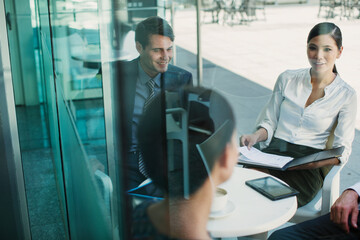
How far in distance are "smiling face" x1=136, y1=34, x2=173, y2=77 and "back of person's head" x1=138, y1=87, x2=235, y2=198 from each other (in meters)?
0.06

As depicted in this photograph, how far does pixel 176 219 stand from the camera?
0.72m

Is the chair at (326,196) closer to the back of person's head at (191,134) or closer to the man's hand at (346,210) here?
the man's hand at (346,210)

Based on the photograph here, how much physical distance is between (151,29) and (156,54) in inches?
1.7

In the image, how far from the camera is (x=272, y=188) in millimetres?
1683

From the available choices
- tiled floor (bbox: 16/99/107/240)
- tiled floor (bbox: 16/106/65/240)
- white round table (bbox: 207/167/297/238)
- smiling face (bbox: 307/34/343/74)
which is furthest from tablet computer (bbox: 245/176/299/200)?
tiled floor (bbox: 16/106/65/240)

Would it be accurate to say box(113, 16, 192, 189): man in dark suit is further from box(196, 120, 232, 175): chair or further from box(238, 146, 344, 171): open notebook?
box(238, 146, 344, 171): open notebook

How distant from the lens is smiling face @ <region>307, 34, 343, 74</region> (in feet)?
4.02

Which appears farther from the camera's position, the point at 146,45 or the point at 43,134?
the point at 43,134

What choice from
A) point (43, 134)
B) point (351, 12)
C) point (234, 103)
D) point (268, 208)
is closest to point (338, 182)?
point (268, 208)

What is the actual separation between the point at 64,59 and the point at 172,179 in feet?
6.04

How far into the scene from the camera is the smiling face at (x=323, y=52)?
1227 mm

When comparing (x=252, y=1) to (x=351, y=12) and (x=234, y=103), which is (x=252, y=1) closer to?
(x=351, y=12)

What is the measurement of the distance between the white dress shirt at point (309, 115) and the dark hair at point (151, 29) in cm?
63

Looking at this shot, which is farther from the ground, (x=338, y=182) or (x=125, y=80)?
Answer: (x=125, y=80)
